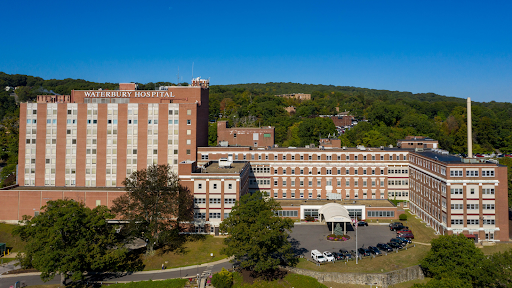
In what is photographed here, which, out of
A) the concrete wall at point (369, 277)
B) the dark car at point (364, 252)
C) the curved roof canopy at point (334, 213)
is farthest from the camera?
the curved roof canopy at point (334, 213)

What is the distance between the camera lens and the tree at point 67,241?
50.8 metres

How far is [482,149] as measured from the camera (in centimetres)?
16300

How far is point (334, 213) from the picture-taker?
7688 cm

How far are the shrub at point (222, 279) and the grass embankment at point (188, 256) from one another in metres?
8.20

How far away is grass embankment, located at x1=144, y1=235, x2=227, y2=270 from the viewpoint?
61.9 meters

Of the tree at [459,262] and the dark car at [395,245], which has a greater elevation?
the tree at [459,262]

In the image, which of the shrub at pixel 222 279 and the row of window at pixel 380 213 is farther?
the row of window at pixel 380 213

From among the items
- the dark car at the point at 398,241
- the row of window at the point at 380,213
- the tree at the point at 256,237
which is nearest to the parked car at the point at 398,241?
the dark car at the point at 398,241

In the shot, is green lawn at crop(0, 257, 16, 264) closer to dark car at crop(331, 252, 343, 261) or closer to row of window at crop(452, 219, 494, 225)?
dark car at crop(331, 252, 343, 261)

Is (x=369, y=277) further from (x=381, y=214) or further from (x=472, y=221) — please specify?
(x=381, y=214)

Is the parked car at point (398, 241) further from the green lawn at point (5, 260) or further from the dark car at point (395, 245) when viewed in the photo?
the green lawn at point (5, 260)

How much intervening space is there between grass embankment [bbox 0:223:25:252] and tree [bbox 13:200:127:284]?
68.3 ft

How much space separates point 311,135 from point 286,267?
100071mm

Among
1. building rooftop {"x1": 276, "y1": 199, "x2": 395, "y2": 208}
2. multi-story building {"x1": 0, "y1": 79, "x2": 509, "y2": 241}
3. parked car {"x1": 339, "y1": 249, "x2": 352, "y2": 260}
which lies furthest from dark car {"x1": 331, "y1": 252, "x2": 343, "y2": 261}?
building rooftop {"x1": 276, "y1": 199, "x2": 395, "y2": 208}
